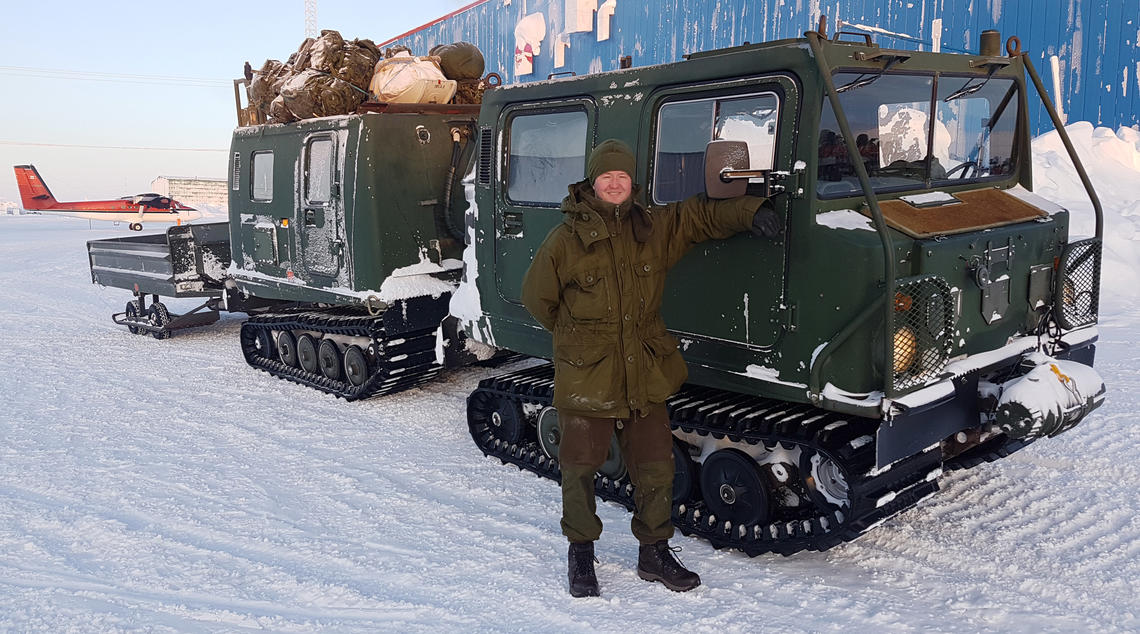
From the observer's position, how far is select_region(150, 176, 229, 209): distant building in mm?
40406

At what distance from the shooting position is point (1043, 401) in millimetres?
3824

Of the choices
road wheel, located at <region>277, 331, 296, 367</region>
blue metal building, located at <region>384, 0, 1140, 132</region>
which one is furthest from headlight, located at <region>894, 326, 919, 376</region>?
blue metal building, located at <region>384, 0, 1140, 132</region>

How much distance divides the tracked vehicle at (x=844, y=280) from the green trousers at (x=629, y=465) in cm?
33

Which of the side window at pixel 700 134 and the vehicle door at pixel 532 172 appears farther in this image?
the vehicle door at pixel 532 172

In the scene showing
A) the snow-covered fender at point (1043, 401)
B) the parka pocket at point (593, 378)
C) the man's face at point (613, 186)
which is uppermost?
the man's face at point (613, 186)

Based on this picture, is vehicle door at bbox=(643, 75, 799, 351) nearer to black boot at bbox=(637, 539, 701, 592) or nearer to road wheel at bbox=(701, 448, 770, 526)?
road wheel at bbox=(701, 448, 770, 526)

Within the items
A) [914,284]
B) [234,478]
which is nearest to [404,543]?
[234,478]

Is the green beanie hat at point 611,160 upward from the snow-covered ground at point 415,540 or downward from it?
upward

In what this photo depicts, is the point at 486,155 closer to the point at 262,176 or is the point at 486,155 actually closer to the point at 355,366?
the point at 355,366

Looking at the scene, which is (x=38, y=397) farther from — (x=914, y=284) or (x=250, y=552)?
(x=914, y=284)

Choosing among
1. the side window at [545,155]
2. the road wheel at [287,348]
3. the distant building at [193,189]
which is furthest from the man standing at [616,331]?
the distant building at [193,189]

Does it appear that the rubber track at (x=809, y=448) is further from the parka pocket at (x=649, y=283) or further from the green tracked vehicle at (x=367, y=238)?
the green tracked vehicle at (x=367, y=238)

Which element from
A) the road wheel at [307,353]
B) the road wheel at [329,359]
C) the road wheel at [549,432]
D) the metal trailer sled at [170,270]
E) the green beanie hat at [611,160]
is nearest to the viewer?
the green beanie hat at [611,160]

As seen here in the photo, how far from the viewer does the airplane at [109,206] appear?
34.5 m
